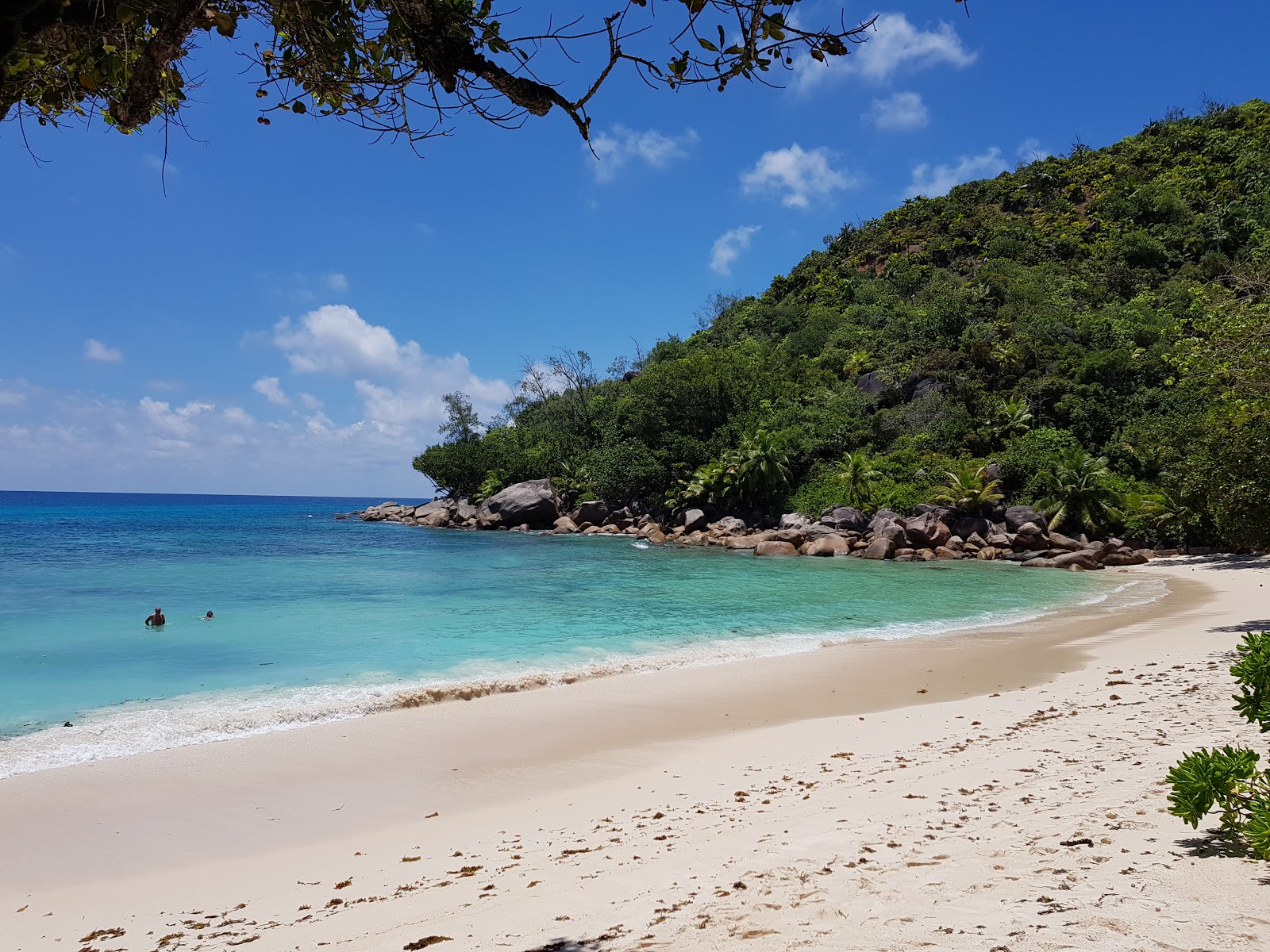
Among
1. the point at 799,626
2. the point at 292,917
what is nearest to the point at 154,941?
the point at 292,917

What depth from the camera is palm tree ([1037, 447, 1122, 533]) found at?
30984mm

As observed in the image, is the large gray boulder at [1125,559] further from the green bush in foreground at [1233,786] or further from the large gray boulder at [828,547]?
the green bush in foreground at [1233,786]

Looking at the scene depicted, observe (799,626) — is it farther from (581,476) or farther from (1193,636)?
(581,476)

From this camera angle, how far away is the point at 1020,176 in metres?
77.2

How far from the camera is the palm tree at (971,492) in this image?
32.9 m

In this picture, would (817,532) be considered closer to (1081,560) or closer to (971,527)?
(971,527)

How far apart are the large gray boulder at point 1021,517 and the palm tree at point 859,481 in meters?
6.86

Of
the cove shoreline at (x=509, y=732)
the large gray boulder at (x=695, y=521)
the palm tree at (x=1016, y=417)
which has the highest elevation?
the palm tree at (x=1016, y=417)

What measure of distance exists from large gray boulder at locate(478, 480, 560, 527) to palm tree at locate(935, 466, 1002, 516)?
1002 inches

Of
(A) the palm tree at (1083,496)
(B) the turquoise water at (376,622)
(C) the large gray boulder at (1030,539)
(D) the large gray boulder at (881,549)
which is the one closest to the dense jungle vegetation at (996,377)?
(A) the palm tree at (1083,496)

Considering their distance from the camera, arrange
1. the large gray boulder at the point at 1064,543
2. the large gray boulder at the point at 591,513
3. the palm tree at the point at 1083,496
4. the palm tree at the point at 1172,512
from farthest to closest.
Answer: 1. the large gray boulder at the point at 591,513
2. the palm tree at the point at 1083,496
3. the large gray boulder at the point at 1064,543
4. the palm tree at the point at 1172,512

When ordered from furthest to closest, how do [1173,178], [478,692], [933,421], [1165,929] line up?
1. [1173,178]
2. [933,421]
3. [478,692]
4. [1165,929]

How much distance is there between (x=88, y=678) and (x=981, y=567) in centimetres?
2757

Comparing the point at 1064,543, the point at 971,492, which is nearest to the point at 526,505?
the point at 971,492
